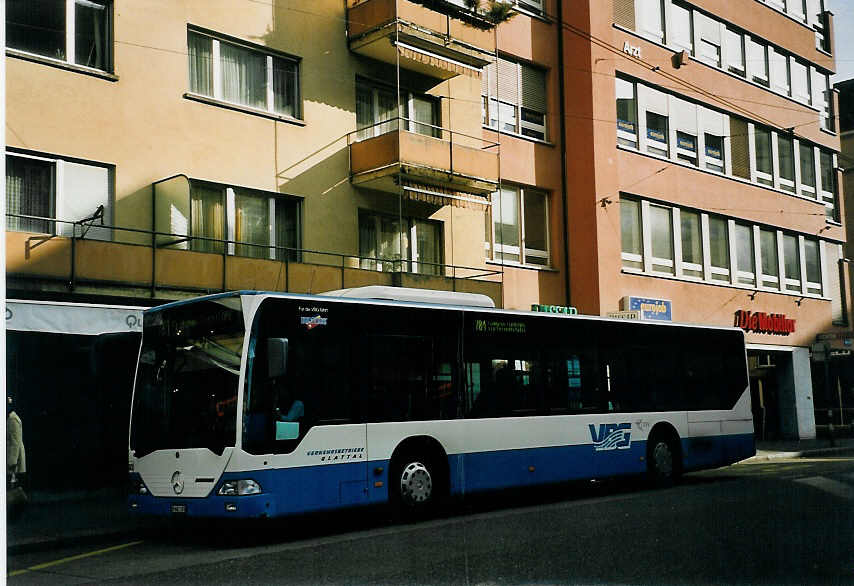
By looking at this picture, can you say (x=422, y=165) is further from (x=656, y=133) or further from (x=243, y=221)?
(x=656, y=133)

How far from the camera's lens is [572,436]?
1523 cm

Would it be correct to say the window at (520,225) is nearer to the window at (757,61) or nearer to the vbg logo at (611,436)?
the vbg logo at (611,436)

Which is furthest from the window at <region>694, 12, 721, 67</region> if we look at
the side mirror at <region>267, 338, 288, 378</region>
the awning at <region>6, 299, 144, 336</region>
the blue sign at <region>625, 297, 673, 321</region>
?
the side mirror at <region>267, 338, 288, 378</region>

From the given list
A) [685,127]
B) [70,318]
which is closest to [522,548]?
[70,318]

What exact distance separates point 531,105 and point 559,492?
41.3 feet

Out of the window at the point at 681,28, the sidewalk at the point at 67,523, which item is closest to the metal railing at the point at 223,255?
the sidewalk at the point at 67,523

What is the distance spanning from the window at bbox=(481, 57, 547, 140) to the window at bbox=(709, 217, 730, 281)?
7.56 meters

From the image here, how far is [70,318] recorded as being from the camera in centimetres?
1366

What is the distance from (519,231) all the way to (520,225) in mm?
158

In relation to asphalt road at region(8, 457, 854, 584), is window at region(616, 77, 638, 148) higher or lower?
higher

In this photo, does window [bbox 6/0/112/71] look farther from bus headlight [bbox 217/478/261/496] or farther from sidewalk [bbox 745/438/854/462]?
sidewalk [bbox 745/438/854/462]

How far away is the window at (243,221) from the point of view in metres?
18.1

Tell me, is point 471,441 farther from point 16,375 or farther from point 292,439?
point 16,375

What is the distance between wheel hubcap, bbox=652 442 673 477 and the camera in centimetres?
1688
